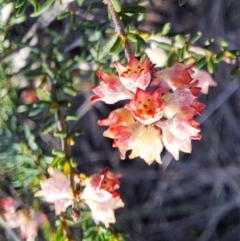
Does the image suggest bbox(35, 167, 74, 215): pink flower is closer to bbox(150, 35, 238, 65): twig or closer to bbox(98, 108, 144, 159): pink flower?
bbox(98, 108, 144, 159): pink flower

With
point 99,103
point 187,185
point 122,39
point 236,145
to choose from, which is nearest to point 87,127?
point 99,103

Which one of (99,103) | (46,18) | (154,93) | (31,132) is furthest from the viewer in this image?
(99,103)

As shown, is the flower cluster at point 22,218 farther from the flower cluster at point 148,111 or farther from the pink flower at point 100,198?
the flower cluster at point 148,111

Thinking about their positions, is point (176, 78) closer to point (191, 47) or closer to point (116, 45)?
point (116, 45)

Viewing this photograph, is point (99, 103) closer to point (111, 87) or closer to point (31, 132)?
point (31, 132)

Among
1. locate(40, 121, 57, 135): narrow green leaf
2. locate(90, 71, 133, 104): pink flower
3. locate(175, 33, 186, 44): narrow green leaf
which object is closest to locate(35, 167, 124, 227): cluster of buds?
locate(40, 121, 57, 135): narrow green leaf

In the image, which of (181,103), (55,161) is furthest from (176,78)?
(55,161)
